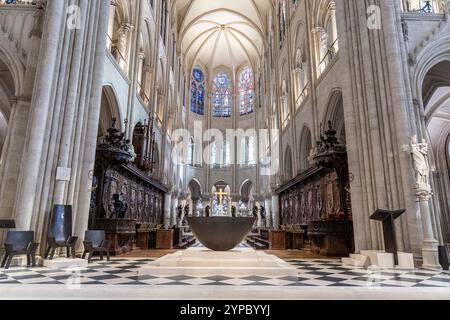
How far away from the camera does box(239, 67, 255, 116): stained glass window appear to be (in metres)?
34.8

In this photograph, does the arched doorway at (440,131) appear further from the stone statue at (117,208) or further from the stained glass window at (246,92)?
the stained glass window at (246,92)

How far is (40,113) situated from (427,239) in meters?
9.74

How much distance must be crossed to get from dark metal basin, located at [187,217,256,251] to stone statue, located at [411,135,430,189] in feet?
14.3

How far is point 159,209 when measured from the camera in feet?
66.0

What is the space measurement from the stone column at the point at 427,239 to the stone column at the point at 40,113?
30.0ft

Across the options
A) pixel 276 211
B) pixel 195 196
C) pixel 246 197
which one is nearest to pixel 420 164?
pixel 276 211

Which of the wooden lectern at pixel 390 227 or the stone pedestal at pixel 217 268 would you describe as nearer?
the stone pedestal at pixel 217 268

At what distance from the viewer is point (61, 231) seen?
7.17 meters

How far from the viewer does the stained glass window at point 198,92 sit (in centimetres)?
3475

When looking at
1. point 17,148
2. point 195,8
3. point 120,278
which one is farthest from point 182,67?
point 120,278

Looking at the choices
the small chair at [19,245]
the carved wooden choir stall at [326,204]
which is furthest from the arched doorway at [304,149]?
the small chair at [19,245]

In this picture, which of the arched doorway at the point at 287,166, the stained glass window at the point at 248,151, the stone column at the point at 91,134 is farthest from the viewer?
the stained glass window at the point at 248,151

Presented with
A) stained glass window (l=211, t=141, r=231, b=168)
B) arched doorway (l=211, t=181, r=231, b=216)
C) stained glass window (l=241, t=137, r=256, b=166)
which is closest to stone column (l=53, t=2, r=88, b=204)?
arched doorway (l=211, t=181, r=231, b=216)

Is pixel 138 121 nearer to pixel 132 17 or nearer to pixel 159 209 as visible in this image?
pixel 132 17
